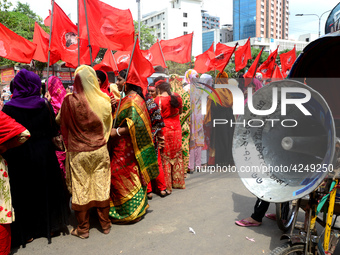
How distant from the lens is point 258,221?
360 cm

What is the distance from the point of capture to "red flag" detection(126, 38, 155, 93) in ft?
12.0

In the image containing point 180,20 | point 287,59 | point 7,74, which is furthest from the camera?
point 180,20

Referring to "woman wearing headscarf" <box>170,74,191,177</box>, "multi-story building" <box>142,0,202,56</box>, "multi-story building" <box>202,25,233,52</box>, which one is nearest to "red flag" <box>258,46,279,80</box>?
"woman wearing headscarf" <box>170,74,191,177</box>

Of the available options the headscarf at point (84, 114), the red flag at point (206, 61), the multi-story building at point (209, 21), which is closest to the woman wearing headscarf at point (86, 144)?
the headscarf at point (84, 114)

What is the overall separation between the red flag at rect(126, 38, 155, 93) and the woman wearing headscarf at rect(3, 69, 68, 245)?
1.03m

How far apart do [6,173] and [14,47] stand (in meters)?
2.64

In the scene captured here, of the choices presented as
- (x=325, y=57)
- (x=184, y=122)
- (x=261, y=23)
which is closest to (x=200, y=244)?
(x=325, y=57)

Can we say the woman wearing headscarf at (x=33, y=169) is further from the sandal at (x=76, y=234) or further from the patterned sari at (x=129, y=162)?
the patterned sari at (x=129, y=162)

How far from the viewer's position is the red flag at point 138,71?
3.65m

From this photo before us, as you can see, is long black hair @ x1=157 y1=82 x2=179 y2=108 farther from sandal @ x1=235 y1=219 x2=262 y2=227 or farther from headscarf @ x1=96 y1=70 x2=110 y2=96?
sandal @ x1=235 y1=219 x2=262 y2=227

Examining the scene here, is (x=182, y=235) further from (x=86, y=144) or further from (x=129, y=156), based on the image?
(x=86, y=144)

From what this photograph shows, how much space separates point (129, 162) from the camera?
369cm

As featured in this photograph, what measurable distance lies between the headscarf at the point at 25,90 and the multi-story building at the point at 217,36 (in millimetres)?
94821

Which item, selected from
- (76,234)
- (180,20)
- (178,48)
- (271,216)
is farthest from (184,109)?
(180,20)
